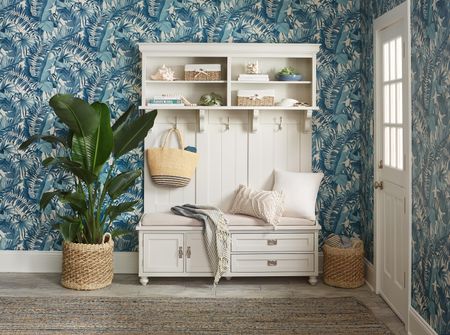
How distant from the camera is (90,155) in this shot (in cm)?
480

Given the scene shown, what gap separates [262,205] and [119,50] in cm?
184

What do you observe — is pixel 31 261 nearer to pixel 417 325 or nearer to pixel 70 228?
pixel 70 228

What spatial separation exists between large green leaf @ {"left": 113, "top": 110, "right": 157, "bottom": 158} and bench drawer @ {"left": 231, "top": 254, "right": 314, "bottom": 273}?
1.24 metres

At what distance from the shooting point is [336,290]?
4.90 meters

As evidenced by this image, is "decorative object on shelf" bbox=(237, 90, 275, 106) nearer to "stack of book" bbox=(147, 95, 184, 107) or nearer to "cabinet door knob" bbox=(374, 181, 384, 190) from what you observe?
"stack of book" bbox=(147, 95, 184, 107)

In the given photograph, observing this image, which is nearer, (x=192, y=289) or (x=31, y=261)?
(x=192, y=289)

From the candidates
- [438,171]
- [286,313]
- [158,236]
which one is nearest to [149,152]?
[158,236]

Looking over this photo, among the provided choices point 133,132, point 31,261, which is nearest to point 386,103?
point 133,132

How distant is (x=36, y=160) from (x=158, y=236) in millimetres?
1332

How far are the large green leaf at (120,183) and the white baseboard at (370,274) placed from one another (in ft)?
6.72

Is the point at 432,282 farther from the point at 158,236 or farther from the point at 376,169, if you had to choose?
the point at 158,236

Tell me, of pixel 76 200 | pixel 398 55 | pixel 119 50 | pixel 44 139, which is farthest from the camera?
pixel 119 50

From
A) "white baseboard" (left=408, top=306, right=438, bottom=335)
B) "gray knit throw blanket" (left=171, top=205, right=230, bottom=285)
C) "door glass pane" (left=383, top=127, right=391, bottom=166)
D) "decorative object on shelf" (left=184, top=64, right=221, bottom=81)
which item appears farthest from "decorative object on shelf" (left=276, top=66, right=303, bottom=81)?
"white baseboard" (left=408, top=306, right=438, bottom=335)

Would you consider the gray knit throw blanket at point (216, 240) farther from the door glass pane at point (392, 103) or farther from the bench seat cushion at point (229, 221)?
the door glass pane at point (392, 103)
